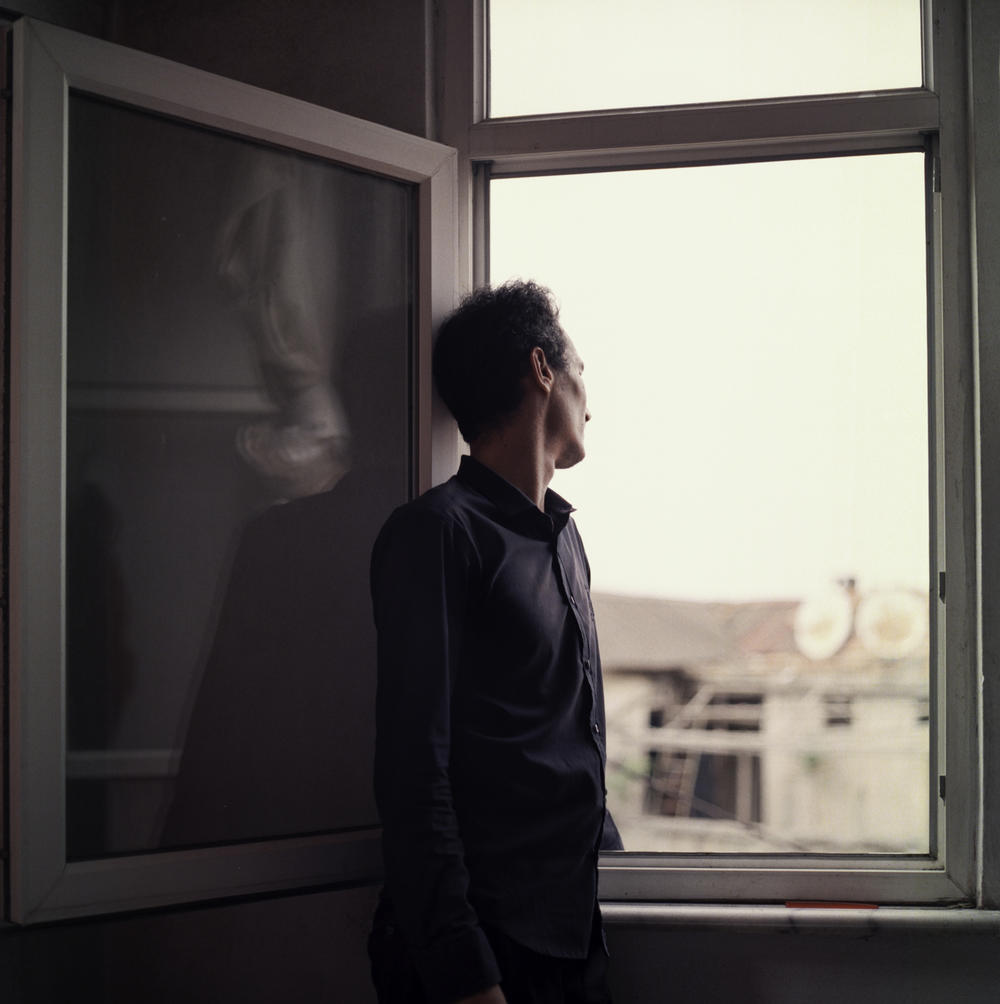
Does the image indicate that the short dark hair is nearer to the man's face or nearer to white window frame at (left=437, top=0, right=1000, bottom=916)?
the man's face

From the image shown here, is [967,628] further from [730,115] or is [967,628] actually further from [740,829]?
[730,115]

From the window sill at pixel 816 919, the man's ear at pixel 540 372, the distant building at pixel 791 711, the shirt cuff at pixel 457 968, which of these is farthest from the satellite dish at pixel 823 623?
the shirt cuff at pixel 457 968

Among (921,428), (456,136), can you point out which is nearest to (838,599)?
(921,428)

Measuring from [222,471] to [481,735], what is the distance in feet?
1.95

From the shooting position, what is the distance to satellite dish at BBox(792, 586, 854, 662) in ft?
5.59

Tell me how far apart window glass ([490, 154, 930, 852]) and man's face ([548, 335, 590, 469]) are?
0.97 ft

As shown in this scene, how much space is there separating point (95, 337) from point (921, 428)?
142cm

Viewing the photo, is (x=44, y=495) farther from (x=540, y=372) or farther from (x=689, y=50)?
(x=689, y=50)

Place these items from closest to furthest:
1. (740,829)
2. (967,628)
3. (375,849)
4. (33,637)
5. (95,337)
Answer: (33,637) < (95,337) < (375,849) < (967,628) < (740,829)

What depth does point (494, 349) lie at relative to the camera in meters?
1.43

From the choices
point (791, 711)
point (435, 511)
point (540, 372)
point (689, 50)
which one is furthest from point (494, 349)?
point (791, 711)

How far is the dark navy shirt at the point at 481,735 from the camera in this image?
108cm

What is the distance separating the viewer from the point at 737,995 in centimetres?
158

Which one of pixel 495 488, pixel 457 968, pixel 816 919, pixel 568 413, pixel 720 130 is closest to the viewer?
pixel 457 968
